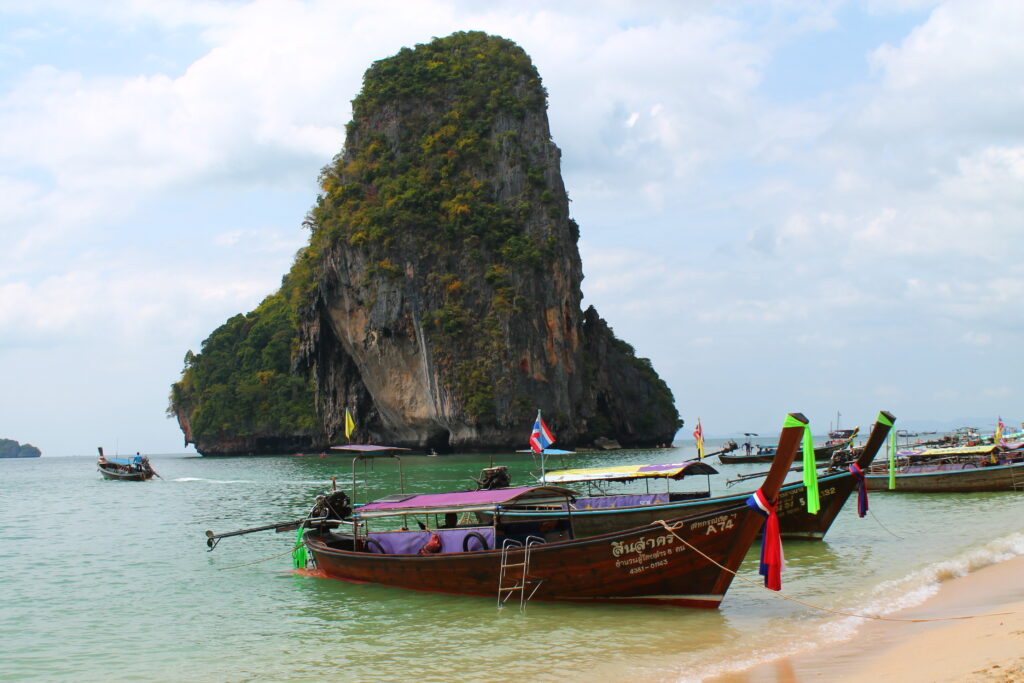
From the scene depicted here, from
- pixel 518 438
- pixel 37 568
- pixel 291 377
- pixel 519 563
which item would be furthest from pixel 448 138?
pixel 519 563

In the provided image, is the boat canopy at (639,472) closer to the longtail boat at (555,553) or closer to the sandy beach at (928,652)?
the longtail boat at (555,553)

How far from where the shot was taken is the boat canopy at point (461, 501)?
36.7 feet

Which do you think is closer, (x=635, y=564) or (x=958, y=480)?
(x=635, y=564)

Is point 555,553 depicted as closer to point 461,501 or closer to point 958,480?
point 461,501

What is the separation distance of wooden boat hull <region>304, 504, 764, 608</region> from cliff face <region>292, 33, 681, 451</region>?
43289mm

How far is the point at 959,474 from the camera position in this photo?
23.6m

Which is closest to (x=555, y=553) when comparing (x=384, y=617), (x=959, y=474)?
(x=384, y=617)

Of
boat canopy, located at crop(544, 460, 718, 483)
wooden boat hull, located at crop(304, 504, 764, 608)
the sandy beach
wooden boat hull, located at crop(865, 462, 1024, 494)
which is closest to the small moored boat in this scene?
wooden boat hull, located at crop(304, 504, 764, 608)

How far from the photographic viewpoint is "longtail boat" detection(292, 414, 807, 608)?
9.43m

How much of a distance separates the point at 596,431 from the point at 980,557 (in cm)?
5241

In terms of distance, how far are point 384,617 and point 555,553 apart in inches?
98.0

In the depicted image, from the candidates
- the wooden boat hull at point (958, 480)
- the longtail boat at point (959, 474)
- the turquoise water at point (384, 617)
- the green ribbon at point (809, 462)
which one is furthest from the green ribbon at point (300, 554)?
the wooden boat hull at point (958, 480)

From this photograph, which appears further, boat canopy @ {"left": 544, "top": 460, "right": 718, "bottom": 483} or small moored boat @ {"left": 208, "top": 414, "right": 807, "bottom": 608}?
boat canopy @ {"left": 544, "top": 460, "right": 718, "bottom": 483}

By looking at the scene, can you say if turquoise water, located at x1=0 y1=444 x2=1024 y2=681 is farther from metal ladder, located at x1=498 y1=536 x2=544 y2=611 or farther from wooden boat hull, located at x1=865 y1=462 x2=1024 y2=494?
wooden boat hull, located at x1=865 y1=462 x2=1024 y2=494
